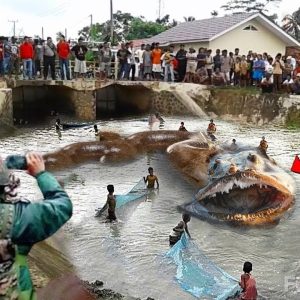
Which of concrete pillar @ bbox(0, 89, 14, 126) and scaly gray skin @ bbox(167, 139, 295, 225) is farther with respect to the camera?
concrete pillar @ bbox(0, 89, 14, 126)

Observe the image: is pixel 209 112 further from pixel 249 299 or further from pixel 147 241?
pixel 249 299

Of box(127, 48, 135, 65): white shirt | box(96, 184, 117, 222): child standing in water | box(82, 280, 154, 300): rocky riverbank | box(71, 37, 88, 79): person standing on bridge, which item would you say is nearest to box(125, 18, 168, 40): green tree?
box(127, 48, 135, 65): white shirt

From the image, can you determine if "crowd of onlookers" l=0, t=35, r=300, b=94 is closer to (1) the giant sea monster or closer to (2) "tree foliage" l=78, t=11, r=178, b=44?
(1) the giant sea monster

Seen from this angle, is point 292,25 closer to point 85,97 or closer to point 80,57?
point 85,97

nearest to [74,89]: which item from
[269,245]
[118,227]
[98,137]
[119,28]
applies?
[98,137]

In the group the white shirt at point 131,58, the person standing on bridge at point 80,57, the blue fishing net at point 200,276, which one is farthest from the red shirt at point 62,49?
the blue fishing net at point 200,276

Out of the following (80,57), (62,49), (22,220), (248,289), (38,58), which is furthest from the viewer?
(80,57)

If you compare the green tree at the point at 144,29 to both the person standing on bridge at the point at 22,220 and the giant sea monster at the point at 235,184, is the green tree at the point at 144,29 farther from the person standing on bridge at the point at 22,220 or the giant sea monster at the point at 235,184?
the person standing on bridge at the point at 22,220

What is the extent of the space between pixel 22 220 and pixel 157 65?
22714 mm

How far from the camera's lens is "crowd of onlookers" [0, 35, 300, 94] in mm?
22641

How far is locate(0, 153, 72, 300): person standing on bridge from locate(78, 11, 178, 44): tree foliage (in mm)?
40115

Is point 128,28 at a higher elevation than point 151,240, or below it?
higher

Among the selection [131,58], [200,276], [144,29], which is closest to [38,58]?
[131,58]

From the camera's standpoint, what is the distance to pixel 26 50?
2172cm
